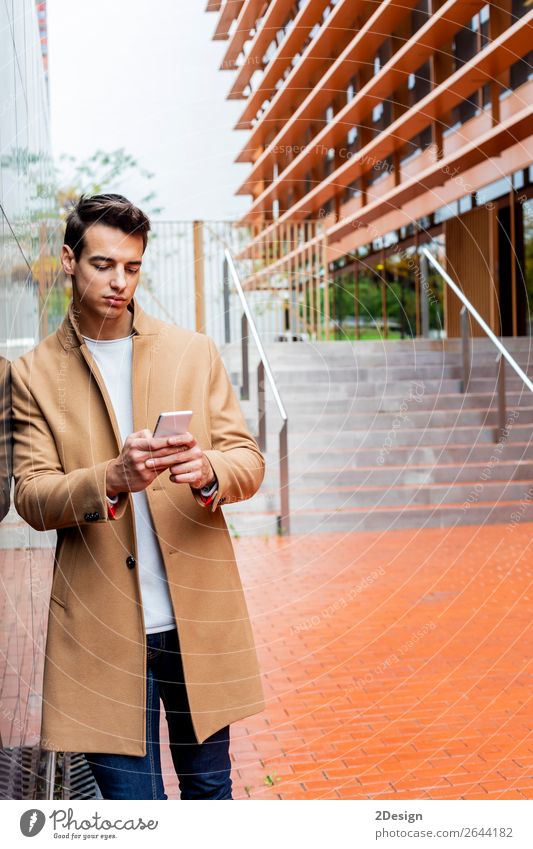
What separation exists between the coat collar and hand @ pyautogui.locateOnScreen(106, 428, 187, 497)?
0.94 ft

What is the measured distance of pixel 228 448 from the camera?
1.82 meters

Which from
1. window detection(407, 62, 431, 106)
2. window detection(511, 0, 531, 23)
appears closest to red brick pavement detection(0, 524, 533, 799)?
window detection(511, 0, 531, 23)

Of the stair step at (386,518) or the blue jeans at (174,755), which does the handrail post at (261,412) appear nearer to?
the stair step at (386,518)

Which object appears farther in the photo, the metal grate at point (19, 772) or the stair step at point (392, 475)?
the stair step at point (392, 475)

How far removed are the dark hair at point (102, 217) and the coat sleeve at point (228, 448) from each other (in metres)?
0.27

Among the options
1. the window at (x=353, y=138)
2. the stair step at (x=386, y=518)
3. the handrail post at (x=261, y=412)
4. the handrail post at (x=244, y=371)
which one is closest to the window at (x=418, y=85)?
the window at (x=353, y=138)

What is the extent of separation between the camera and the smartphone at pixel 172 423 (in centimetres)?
150

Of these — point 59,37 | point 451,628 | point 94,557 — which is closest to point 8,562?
point 94,557

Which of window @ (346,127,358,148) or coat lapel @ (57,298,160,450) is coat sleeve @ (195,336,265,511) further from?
window @ (346,127,358,148)

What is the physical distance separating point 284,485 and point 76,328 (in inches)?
211

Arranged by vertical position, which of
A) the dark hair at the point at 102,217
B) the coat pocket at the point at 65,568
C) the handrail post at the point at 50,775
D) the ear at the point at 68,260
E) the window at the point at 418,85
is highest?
the window at the point at 418,85

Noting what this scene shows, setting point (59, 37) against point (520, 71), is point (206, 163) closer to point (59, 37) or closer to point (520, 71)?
point (59, 37)

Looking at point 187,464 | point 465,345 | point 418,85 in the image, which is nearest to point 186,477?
point 187,464
